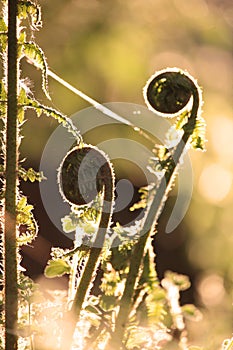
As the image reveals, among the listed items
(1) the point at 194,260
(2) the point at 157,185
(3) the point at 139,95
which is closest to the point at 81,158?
(2) the point at 157,185

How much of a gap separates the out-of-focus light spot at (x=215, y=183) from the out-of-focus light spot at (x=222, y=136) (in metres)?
0.08

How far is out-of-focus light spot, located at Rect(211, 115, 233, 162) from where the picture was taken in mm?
2604

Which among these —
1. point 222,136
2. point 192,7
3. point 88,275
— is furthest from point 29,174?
point 192,7

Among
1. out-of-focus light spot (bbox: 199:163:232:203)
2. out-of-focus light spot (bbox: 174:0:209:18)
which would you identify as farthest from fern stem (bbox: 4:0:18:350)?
out-of-focus light spot (bbox: 174:0:209:18)

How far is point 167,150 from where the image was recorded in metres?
1.17

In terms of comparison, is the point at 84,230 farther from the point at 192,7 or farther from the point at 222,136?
the point at 192,7

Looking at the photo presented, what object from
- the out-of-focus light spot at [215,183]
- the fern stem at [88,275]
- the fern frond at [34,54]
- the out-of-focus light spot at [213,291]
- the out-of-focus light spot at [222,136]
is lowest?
the fern stem at [88,275]

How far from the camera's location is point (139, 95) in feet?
10.9

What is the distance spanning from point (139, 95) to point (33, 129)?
0.61 m

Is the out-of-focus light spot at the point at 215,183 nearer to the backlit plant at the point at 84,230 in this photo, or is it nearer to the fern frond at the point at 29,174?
the backlit plant at the point at 84,230

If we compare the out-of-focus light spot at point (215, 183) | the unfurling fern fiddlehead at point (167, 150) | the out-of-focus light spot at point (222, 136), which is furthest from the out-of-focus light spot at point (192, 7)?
the unfurling fern fiddlehead at point (167, 150)

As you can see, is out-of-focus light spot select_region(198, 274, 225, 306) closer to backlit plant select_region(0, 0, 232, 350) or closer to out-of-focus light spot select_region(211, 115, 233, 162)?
backlit plant select_region(0, 0, 232, 350)

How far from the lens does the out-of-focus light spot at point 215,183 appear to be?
2.40 meters

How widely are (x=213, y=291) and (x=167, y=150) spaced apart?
0.46m
